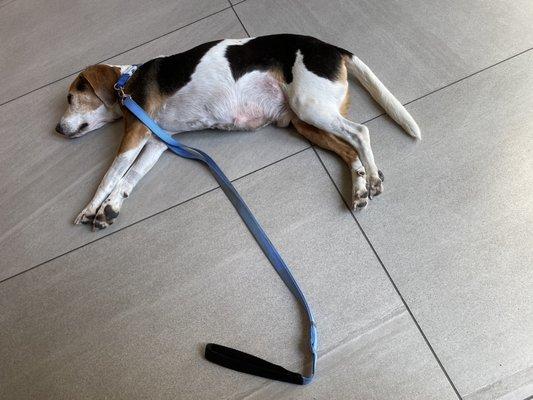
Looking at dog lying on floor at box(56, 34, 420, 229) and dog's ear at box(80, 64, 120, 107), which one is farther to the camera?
dog's ear at box(80, 64, 120, 107)

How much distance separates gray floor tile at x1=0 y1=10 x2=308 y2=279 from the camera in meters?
2.16

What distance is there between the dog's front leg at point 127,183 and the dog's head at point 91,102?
12.0 inches

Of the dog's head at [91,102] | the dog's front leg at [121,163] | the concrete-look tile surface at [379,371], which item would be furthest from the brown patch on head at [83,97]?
the concrete-look tile surface at [379,371]

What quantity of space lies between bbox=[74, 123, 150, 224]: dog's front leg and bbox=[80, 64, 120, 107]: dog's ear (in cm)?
21

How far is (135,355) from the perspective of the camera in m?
1.83

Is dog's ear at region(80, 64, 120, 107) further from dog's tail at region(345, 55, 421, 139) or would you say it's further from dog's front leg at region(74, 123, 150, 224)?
dog's tail at region(345, 55, 421, 139)

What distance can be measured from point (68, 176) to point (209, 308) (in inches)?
40.8

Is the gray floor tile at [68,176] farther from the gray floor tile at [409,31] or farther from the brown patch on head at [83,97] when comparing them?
the gray floor tile at [409,31]

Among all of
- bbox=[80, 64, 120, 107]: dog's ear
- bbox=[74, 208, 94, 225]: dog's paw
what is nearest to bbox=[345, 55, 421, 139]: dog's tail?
bbox=[80, 64, 120, 107]: dog's ear

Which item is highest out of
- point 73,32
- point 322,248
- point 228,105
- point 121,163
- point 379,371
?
point 73,32

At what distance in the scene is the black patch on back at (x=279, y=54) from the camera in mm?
2090

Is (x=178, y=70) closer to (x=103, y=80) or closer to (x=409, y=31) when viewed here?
(x=103, y=80)

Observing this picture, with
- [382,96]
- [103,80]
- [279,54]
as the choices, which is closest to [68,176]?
[103,80]

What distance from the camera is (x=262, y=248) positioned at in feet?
6.52
